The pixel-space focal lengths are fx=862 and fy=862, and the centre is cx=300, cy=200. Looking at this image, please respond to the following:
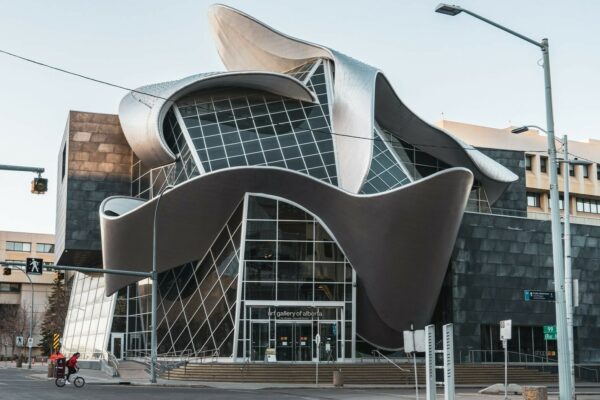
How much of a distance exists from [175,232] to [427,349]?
28540 millimetres

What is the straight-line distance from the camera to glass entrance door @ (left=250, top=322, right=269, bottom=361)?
46.8m

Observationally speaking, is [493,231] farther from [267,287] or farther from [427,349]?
[427,349]

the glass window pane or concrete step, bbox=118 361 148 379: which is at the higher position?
the glass window pane

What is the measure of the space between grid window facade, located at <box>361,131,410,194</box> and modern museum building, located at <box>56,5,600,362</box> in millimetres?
138

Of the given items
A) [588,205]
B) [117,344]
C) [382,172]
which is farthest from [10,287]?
[382,172]

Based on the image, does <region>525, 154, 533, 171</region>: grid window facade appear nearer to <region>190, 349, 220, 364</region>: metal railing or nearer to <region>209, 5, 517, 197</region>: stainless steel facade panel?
<region>209, 5, 517, 197</region>: stainless steel facade panel

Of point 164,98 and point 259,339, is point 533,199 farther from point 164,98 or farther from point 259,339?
point 164,98

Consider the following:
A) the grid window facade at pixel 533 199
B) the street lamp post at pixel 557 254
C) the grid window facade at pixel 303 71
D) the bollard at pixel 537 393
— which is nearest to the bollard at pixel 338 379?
the bollard at pixel 537 393

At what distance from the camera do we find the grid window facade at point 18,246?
126000 millimetres

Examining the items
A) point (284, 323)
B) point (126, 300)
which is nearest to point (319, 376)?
point (284, 323)

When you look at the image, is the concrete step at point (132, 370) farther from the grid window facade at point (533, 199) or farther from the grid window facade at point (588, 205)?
the grid window facade at point (588, 205)

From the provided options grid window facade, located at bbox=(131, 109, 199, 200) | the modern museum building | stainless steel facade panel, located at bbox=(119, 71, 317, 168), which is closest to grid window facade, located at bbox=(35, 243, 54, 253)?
the modern museum building

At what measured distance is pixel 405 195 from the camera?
44.0m

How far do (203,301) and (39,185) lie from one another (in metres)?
28.2
